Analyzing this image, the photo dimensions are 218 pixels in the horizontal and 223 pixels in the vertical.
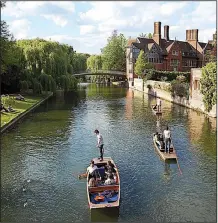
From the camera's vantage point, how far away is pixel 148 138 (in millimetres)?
24281

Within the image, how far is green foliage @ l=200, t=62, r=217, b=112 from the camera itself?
32812 millimetres

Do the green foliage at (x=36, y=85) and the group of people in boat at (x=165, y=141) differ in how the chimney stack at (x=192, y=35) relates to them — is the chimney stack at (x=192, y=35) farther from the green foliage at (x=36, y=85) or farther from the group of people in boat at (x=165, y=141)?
the group of people in boat at (x=165, y=141)

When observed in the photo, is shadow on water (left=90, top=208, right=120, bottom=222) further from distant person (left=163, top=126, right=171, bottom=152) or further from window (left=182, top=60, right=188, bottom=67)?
window (left=182, top=60, right=188, bottom=67)

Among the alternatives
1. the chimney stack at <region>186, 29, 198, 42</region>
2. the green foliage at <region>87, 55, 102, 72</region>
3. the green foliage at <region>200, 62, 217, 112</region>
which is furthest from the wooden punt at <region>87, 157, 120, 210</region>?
the green foliage at <region>87, 55, 102, 72</region>

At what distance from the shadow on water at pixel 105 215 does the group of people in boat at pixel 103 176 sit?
116 centimetres

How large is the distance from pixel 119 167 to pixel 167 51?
63.8 metres

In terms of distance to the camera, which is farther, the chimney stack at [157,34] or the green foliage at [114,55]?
the green foliage at [114,55]

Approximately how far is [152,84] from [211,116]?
25118 mm

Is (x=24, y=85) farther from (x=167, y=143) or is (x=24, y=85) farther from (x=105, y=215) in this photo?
(x=105, y=215)

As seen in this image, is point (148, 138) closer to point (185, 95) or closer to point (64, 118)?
point (64, 118)

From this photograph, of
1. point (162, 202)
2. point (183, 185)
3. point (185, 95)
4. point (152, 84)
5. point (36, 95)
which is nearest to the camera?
point (162, 202)

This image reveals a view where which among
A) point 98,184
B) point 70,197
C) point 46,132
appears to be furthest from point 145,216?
point 46,132

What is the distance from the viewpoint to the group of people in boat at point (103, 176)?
539 inches

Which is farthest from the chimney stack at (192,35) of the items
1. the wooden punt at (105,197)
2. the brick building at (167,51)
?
the wooden punt at (105,197)
